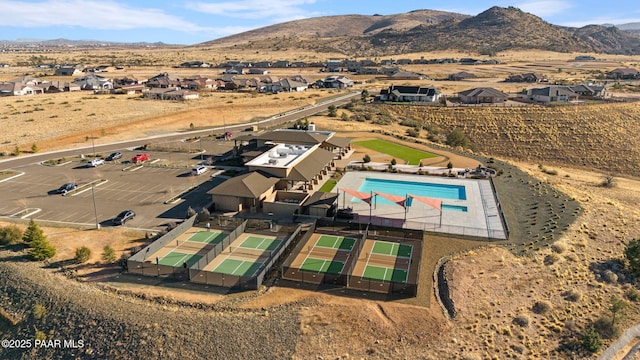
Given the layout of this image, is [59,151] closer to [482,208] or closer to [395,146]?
[395,146]

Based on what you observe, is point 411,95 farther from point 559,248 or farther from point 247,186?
point 559,248

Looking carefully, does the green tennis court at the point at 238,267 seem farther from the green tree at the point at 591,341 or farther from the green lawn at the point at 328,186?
the green tree at the point at 591,341

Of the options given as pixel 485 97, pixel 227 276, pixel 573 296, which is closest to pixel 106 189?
pixel 227 276

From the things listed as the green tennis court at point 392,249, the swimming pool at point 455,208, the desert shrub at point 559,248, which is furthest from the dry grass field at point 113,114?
the desert shrub at point 559,248

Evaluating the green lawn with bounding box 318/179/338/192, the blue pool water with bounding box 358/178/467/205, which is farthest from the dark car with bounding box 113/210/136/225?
the blue pool water with bounding box 358/178/467/205

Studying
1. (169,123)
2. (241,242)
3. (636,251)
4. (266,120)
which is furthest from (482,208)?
(169,123)
